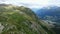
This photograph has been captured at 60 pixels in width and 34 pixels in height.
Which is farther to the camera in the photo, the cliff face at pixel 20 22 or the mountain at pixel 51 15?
the mountain at pixel 51 15

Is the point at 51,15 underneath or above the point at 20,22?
above

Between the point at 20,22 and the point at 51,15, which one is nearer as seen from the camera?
the point at 20,22

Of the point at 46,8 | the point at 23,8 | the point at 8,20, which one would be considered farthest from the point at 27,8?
the point at 8,20

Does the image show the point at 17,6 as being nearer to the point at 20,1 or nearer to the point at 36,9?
the point at 20,1

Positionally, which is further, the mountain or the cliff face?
the mountain
